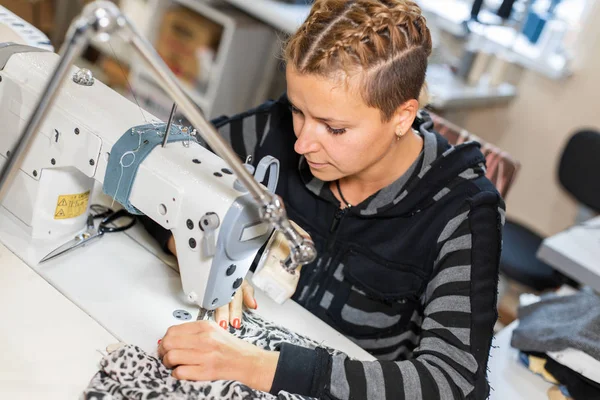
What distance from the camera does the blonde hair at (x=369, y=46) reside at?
1.16m

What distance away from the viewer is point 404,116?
129cm

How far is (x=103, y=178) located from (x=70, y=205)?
18 cm

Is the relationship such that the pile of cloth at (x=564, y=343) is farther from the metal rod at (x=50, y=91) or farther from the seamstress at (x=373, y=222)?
the metal rod at (x=50, y=91)

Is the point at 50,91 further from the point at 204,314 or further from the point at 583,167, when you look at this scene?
the point at 583,167

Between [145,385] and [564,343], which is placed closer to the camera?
[145,385]

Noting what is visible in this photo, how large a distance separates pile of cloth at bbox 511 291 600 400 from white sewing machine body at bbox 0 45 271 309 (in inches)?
27.9

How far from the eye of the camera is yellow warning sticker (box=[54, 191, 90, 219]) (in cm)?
129

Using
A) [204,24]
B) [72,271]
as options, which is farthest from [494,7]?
[72,271]

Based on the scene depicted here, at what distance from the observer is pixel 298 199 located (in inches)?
60.6

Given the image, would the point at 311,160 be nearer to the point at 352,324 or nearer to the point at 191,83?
the point at 352,324

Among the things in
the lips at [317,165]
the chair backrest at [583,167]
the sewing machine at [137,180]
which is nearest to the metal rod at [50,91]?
the sewing machine at [137,180]

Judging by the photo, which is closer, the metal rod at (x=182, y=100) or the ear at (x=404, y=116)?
the metal rod at (x=182, y=100)

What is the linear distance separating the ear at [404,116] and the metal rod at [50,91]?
2.14 feet

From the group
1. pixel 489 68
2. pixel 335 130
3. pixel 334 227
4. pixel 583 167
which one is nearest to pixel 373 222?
pixel 334 227
